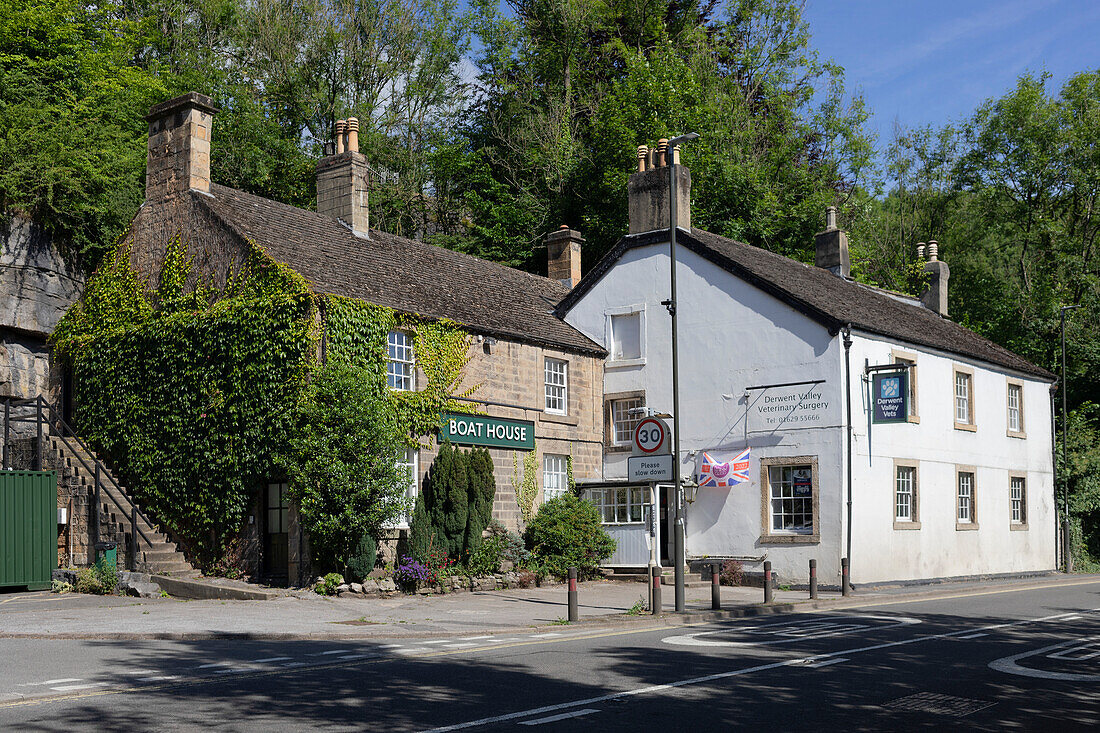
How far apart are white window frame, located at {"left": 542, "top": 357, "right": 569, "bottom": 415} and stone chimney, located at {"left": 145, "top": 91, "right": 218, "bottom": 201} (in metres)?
9.75

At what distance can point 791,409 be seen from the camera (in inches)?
1081

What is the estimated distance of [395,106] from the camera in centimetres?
4622

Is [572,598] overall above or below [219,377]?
below

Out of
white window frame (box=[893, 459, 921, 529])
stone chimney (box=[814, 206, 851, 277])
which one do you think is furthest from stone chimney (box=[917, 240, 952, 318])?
white window frame (box=[893, 459, 921, 529])

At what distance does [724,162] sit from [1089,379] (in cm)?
1751

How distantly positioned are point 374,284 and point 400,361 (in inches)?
83.0

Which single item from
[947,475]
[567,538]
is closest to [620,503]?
[567,538]

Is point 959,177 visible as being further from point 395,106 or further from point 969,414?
point 395,106

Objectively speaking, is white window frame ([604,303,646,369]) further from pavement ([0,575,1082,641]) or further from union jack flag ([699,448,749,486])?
pavement ([0,575,1082,641])

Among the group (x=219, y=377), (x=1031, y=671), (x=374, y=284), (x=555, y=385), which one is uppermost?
(x=374, y=284)

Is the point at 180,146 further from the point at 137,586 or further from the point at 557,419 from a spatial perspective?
the point at 557,419

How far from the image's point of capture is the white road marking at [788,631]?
14.4 m

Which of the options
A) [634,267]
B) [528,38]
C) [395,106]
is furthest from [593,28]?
[634,267]

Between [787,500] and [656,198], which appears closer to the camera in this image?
[787,500]
